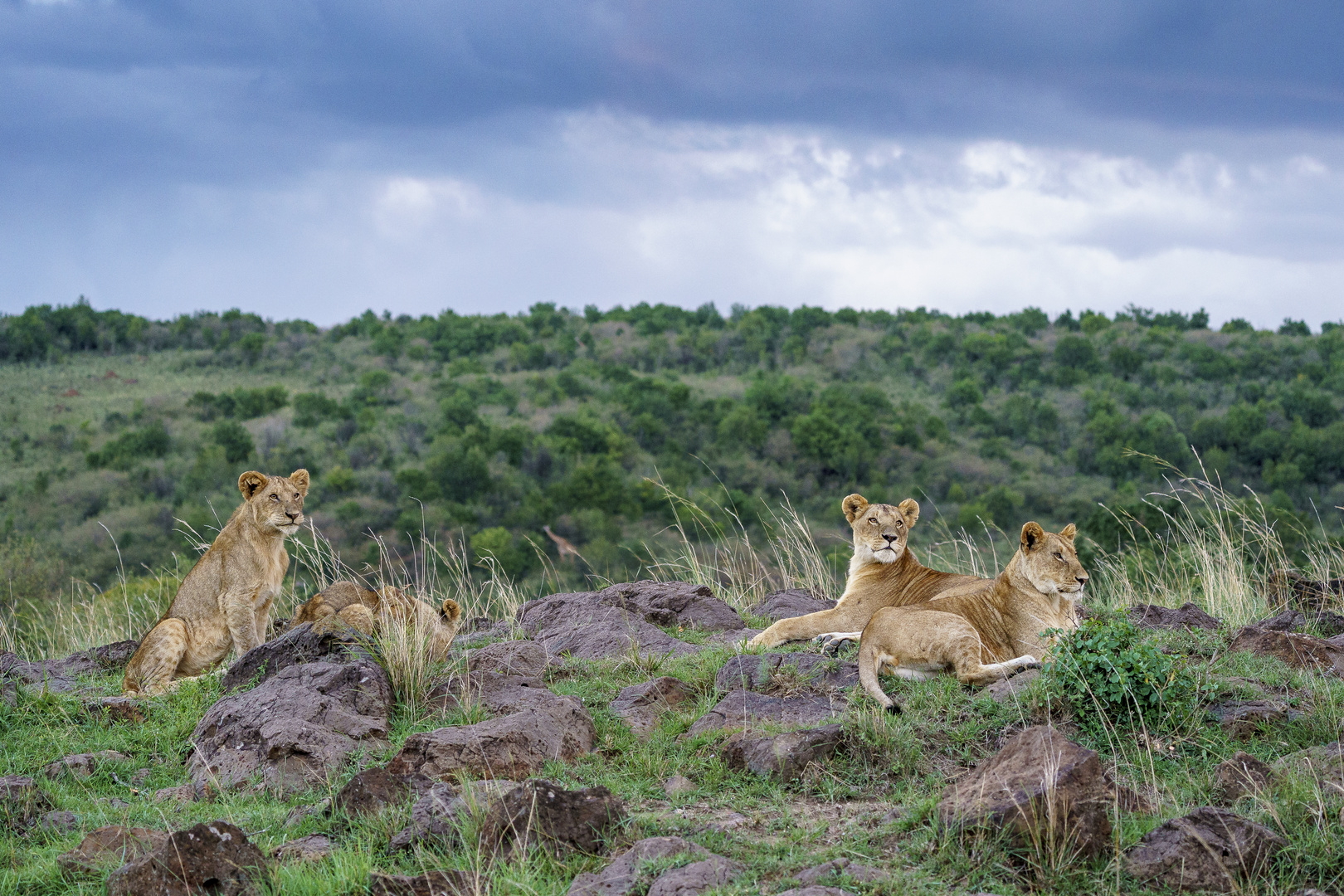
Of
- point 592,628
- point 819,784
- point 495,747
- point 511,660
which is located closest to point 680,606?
point 592,628

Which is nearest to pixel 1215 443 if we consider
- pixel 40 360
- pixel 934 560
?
pixel 934 560

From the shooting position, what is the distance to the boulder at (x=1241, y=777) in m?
4.98

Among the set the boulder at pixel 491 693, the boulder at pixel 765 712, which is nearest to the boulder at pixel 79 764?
the boulder at pixel 491 693

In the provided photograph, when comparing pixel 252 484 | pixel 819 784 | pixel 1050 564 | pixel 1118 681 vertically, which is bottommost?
pixel 819 784

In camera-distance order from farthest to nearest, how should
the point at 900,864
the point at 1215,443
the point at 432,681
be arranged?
the point at 1215,443, the point at 432,681, the point at 900,864

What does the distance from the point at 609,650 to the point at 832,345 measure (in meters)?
50.1

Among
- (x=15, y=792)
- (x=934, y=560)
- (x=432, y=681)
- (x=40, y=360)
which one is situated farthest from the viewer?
(x=40, y=360)

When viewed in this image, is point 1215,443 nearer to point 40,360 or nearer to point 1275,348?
point 1275,348

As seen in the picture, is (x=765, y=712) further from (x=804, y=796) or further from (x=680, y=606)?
(x=680, y=606)

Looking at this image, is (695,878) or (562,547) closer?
(695,878)

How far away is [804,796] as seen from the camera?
522 centimetres

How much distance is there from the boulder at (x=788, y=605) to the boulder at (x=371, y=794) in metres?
3.97

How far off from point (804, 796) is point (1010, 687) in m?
1.35

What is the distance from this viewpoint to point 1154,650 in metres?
5.66
